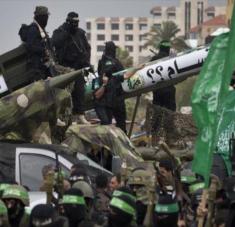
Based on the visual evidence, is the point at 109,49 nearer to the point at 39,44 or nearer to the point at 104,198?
the point at 39,44

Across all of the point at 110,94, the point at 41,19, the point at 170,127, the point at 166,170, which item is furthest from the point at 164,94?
the point at 166,170

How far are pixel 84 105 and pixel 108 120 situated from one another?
3.11 feet

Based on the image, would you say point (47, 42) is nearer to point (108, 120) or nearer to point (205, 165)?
point (108, 120)

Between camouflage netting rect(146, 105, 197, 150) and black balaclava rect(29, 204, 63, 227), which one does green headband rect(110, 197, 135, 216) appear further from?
camouflage netting rect(146, 105, 197, 150)

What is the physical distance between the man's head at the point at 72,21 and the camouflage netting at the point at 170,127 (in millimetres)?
2311

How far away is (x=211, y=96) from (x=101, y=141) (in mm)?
6086

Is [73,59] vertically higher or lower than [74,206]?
lower

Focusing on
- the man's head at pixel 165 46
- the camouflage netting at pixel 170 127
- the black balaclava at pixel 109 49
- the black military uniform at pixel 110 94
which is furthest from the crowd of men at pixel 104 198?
the man's head at pixel 165 46

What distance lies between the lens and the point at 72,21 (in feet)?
58.5

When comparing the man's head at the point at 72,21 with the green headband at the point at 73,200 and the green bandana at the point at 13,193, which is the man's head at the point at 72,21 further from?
the green headband at the point at 73,200

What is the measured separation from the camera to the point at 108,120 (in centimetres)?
1830

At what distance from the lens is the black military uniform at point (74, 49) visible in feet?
58.7

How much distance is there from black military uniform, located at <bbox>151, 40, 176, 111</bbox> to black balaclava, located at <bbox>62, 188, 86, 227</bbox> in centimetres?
1023

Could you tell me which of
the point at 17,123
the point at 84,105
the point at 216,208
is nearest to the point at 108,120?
the point at 84,105
